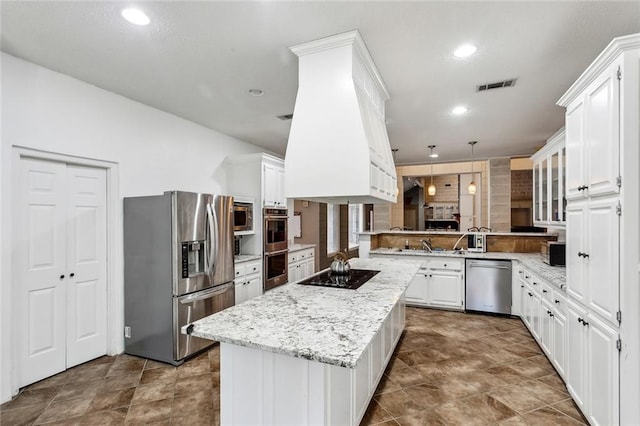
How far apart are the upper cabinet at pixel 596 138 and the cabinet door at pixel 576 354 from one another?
0.88 metres

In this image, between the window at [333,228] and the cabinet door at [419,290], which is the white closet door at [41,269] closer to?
the cabinet door at [419,290]

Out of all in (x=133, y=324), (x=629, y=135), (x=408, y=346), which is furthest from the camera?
(x=408, y=346)

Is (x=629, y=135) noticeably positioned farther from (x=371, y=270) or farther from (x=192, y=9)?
(x=192, y=9)

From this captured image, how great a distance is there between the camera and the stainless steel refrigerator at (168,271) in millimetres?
3199

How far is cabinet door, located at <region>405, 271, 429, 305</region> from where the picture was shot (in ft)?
16.6

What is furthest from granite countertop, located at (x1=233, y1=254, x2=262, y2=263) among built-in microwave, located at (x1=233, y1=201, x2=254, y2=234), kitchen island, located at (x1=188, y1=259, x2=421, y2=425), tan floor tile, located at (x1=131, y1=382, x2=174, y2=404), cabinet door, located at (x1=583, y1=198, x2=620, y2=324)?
cabinet door, located at (x1=583, y1=198, x2=620, y2=324)

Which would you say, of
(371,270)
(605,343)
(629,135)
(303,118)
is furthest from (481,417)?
(303,118)

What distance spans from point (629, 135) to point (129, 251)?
13.9 ft

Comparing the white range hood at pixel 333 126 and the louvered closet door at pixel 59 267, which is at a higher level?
the white range hood at pixel 333 126

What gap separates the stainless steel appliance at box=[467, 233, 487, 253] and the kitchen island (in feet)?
12.2

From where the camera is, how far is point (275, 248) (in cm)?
501

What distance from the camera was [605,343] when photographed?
1904mm

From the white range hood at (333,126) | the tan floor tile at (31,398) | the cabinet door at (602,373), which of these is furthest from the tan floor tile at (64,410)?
the cabinet door at (602,373)

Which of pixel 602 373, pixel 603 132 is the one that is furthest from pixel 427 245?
pixel 603 132
